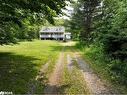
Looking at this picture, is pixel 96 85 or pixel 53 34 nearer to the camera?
pixel 96 85

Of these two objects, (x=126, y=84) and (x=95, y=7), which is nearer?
(x=126, y=84)

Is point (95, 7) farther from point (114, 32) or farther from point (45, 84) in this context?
point (45, 84)

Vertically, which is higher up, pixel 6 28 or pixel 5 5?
pixel 5 5

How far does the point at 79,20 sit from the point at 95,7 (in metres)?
4.44

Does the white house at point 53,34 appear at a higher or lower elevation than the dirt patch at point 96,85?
lower

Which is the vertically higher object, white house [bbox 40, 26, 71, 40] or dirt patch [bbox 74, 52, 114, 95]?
dirt patch [bbox 74, 52, 114, 95]

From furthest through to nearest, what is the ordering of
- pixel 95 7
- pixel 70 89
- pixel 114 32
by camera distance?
pixel 95 7
pixel 114 32
pixel 70 89

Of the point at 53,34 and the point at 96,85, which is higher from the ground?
the point at 96,85

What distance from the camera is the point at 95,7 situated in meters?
48.4

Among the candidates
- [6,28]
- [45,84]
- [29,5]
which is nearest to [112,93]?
[45,84]

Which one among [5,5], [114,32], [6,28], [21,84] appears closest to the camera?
[21,84]

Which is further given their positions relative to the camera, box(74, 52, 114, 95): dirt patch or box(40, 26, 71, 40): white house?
box(40, 26, 71, 40): white house

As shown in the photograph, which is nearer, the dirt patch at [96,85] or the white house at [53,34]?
the dirt patch at [96,85]

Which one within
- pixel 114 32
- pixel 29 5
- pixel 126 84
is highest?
pixel 29 5
